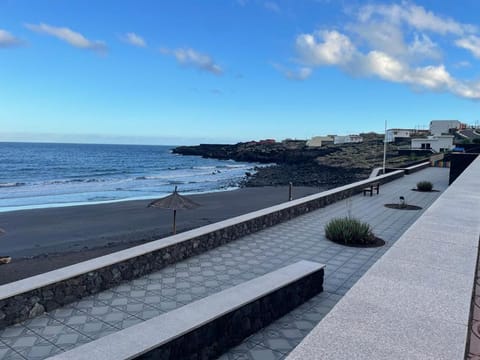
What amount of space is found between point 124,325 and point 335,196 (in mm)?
9776

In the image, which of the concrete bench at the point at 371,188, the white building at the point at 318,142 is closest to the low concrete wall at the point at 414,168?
the concrete bench at the point at 371,188

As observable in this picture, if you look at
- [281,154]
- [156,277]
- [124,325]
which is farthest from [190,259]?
[281,154]

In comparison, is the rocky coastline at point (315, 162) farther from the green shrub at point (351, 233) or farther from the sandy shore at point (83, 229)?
the green shrub at point (351, 233)

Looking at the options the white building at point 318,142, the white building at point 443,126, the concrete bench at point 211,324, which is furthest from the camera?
the white building at point 318,142

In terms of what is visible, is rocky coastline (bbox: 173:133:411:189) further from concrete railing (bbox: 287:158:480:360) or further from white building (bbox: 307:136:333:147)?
concrete railing (bbox: 287:158:480:360)

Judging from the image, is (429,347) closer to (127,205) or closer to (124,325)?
(124,325)

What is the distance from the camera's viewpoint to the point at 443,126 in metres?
80.9

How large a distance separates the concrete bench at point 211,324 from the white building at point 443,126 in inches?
3328

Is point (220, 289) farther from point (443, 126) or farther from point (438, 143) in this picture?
point (443, 126)

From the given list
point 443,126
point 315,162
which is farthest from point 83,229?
point 443,126

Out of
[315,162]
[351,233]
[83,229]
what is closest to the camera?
[351,233]

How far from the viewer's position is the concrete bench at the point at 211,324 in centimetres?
299

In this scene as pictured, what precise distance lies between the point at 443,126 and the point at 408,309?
9048 centimetres

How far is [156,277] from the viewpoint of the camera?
6.03 metres
